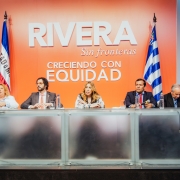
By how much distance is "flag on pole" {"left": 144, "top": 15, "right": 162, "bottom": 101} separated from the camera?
471 cm

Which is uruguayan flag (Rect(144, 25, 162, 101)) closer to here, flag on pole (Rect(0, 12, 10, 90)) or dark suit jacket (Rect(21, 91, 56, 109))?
dark suit jacket (Rect(21, 91, 56, 109))

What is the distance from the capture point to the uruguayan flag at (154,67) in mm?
4707

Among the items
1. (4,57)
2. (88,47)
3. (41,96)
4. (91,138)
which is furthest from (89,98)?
(4,57)

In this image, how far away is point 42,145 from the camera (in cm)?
222

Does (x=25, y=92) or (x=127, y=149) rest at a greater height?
(x=25, y=92)

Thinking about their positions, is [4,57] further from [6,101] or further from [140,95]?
[140,95]

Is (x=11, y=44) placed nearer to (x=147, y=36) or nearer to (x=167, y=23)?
(x=147, y=36)

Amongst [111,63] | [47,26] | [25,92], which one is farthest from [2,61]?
[111,63]

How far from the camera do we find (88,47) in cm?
486

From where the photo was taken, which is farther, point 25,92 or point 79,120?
point 25,92

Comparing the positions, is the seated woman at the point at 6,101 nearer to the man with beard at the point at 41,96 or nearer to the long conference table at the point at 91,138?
the man with beard at the point at 41,96

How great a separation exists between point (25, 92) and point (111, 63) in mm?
1644

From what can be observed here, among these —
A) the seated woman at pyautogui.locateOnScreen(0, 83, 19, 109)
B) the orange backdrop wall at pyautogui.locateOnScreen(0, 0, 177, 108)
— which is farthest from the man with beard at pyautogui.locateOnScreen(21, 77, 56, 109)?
the orange backdrop wall at pyautogui.locateOnScreen(0, 0, 177, 108)

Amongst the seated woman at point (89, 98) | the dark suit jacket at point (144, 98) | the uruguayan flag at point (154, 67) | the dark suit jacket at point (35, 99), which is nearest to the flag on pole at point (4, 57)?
the dark suit jacket at point (35, 99)
